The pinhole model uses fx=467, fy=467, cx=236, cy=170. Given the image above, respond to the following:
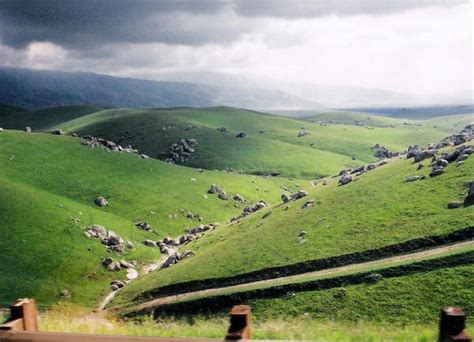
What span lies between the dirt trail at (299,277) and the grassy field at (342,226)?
13.8 feet

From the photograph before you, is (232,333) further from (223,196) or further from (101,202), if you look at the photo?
(223,196)

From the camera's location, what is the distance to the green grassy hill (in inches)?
3856

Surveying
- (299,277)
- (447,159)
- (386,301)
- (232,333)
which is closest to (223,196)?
(447,159)

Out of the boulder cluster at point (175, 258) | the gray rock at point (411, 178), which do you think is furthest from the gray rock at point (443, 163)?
the boulder cluster at point (175, 258)

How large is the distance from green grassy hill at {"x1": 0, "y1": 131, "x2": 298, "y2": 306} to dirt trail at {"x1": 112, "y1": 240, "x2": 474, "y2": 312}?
1705 cm

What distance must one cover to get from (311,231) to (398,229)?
17.7 m

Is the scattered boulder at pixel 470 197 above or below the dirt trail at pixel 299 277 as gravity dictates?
above

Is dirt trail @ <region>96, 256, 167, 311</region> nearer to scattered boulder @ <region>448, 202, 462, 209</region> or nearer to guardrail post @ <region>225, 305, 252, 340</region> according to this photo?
scattered boulder @ <region>448, 202, 462, 209</region>

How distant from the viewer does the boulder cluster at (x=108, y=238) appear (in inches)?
4466

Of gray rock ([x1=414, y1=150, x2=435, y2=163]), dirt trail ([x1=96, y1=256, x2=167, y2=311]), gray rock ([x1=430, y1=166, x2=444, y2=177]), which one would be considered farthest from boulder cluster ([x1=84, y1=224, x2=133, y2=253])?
gray rock ([x1=414, y1=150, x2=435, y2=163])

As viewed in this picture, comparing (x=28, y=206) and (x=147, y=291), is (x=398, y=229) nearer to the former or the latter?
(x=147, y=291)

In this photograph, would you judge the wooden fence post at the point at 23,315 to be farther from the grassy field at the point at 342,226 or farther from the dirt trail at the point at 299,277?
the grassy field at the point at 342,226

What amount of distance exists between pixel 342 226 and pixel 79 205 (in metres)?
76.2

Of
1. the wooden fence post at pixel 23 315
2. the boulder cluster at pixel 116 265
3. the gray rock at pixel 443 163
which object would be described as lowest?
the boulder cluster at pixel 116 265
